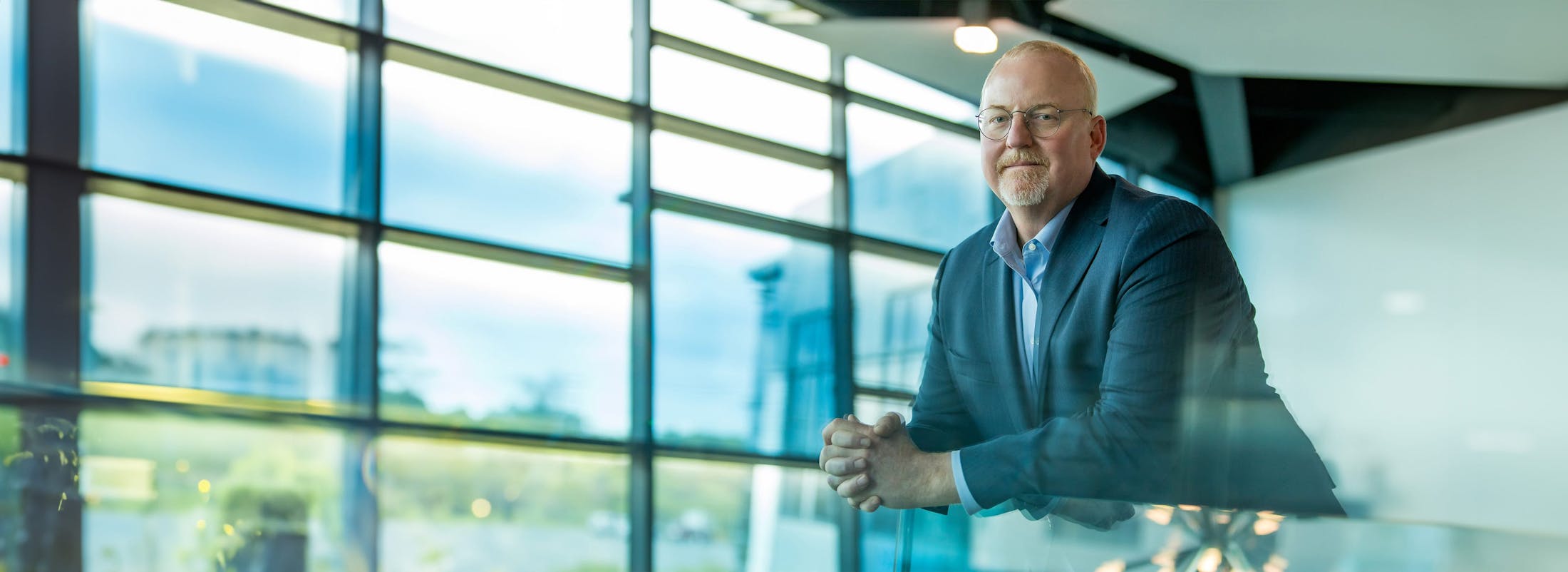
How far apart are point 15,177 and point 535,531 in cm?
214

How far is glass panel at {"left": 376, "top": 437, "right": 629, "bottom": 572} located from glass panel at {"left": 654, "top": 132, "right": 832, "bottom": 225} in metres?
1.35

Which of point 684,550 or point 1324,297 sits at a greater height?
point 1324,297

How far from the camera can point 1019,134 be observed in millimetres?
1727

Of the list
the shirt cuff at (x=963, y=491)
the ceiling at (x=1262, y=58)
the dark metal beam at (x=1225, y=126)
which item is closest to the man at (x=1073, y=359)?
the shirt cuff at (x=963, y=491)

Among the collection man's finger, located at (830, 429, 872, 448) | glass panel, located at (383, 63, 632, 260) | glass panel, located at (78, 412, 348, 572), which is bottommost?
glass panel, located at (78, 412, 348, 572)

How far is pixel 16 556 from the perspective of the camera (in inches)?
111

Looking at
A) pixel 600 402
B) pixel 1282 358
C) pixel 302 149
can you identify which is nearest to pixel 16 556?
pixel 302 149

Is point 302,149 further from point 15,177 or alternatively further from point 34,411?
point 34,411

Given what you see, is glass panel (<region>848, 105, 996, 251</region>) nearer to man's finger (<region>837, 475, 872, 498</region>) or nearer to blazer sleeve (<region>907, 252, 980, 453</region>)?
blazer sleeve (<region>907, 252, 980, 453</region>)

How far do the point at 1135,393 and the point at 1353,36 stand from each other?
3647mm

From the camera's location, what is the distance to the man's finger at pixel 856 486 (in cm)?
154

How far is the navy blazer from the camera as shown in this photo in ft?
4.73

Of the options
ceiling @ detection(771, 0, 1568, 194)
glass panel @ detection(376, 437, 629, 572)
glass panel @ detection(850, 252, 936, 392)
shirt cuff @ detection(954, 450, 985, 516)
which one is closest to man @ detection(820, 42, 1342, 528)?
shirt cuff @ detection(954, 450, 985, 516)

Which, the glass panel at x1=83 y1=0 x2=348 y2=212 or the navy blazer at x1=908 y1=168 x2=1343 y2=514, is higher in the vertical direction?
the glass panel at x1=83 y1=0 x2=348 y2=212
